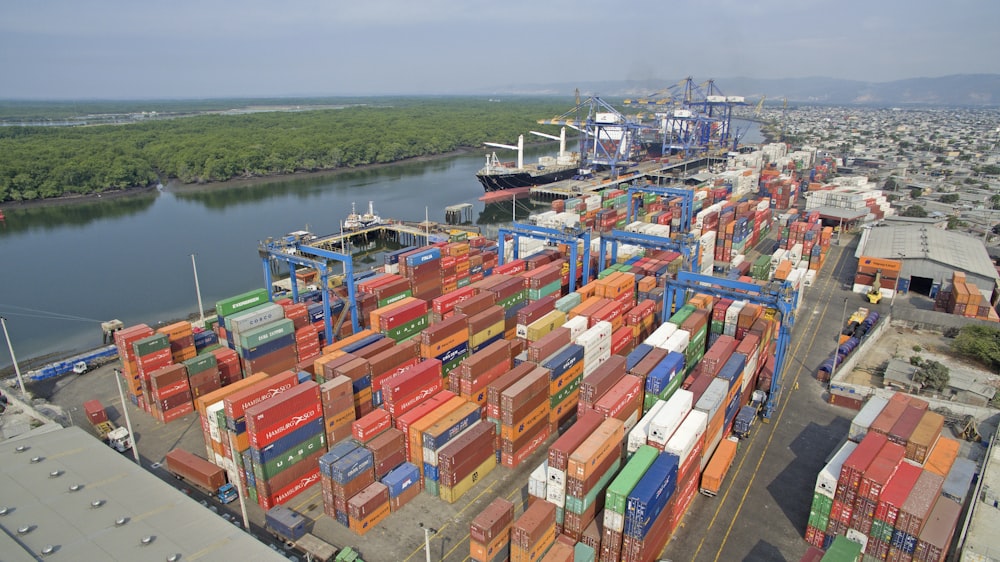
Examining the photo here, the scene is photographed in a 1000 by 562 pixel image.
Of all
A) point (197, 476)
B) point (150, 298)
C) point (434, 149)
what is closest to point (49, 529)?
point (197, 476)

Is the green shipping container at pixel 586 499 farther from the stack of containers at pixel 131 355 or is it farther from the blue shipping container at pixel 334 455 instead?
the stack of containers at pixel 131 355

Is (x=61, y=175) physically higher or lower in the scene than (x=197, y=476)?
higher

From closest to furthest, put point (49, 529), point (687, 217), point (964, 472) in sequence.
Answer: point (49, 529) < point (964, 472) < point (687, 217)

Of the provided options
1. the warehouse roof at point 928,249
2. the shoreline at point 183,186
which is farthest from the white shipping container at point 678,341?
A: the shoreline at point 183,186

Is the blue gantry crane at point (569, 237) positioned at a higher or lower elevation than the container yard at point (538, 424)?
higher

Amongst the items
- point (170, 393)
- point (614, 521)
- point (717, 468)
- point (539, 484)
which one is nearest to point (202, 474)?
point (170, 393)

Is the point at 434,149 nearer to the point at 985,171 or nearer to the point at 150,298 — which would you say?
the point at 150,298

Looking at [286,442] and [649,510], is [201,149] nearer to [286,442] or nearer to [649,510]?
[286,442]
